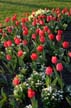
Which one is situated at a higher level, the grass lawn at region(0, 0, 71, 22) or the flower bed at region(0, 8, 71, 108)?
the flower bed at region(0, 8, 71, 108)

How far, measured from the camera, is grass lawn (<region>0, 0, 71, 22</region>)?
578 inches

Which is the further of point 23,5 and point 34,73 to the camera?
point 23,5

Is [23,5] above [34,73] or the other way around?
the other way around

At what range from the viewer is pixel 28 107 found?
5.21 m

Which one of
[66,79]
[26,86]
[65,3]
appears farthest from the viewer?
[65,3]

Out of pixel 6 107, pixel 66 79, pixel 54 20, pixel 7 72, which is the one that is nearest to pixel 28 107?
pixel 6 107

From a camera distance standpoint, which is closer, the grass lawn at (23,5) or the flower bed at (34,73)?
the flower bed at (34,73)

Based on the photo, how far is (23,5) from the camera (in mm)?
16047

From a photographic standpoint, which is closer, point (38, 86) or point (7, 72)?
point (38, 86)

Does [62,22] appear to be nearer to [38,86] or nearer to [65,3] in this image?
[38,86]

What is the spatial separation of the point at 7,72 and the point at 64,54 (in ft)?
4.04

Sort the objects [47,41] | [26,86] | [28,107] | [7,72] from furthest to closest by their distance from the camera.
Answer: [47,41], [7,72], [26,86], [28,107]

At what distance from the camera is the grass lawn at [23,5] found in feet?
48.2

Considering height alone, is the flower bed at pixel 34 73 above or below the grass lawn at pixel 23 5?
above
